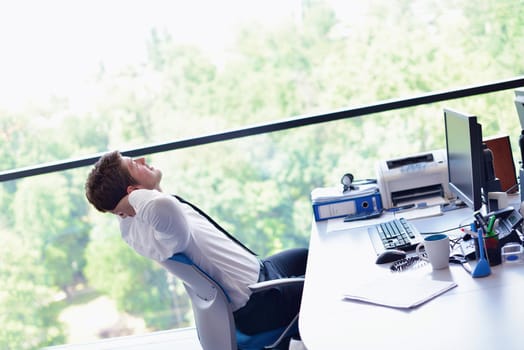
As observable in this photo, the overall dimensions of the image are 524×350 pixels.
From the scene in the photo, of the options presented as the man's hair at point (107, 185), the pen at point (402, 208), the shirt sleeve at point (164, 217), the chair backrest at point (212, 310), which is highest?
the man's hair at point (107, 185)

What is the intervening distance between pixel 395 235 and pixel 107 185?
3.20ft

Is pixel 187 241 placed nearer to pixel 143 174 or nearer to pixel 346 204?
pixel 143 174

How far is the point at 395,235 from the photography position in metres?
2.29

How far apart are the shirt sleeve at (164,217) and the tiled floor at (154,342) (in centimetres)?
143

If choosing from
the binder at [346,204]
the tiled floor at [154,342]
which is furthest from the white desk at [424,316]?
the tiled floor at [154,342]

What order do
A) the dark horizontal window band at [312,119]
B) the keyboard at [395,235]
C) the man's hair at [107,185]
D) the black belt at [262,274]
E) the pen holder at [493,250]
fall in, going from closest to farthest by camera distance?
the pen holder at [493,250] < the keyboard at [395,235] < the man's hair at [107,185] < the black belt at [262,274] < the dark horizontal window band at [312,119]

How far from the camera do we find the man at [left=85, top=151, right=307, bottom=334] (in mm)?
2195

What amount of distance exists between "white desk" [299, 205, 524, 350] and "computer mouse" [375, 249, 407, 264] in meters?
0.03

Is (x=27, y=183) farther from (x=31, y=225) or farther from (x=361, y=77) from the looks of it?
(x=361, y=77)

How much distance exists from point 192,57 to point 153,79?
822 mm

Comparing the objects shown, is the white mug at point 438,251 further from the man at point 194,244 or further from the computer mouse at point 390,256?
the man at point 194,244

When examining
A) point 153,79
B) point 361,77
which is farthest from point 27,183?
point 361,77

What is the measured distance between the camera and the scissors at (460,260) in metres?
1.85

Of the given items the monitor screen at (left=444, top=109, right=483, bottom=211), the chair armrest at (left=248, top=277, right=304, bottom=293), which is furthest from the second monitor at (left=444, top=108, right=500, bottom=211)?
the chair armrest at (left=248, top=277, right=304, bottom=293)
